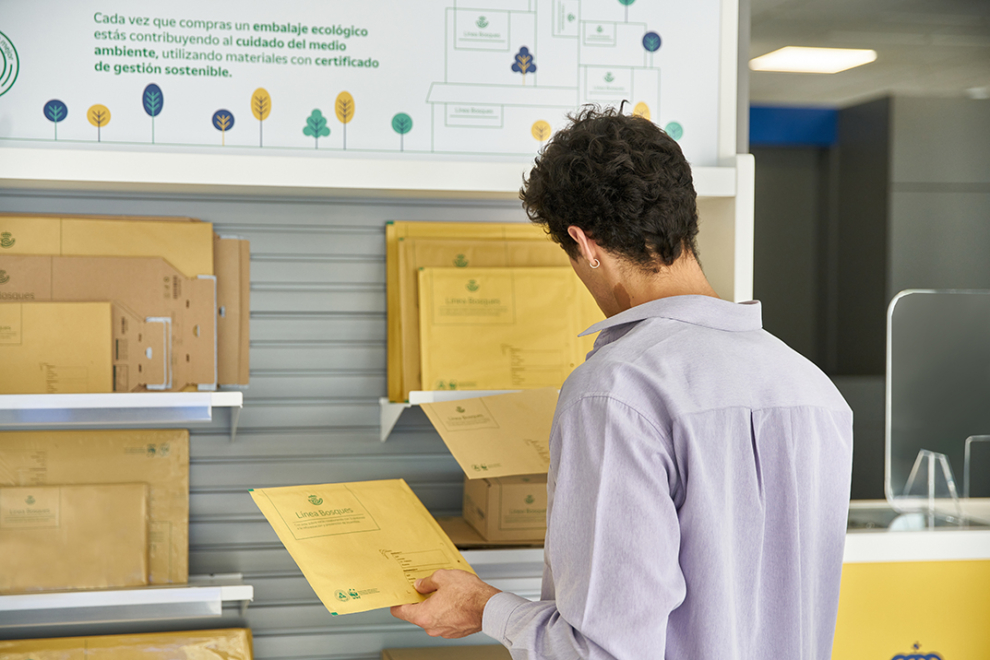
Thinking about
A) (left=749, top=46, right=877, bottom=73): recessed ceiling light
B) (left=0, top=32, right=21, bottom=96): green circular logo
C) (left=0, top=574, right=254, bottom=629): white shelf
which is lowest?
(left=0, top=574, right=254, bottom=629): white shelf

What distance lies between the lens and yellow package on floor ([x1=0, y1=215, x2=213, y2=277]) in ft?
5.98

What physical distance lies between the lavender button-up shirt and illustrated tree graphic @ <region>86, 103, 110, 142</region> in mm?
1219

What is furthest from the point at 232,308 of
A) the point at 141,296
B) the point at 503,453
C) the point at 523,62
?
the point at 523,62

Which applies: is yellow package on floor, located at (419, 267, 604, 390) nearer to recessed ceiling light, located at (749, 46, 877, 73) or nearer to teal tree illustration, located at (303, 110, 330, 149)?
teal tree illustration, located at (303, 110, 330, 149)

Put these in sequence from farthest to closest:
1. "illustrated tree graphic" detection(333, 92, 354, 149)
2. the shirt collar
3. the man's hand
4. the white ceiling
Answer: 1. the white ceiling
2. "illustrated tree graphic" detection(333, 92, 354, 149)
3. the man's hand
4. the shirt collar

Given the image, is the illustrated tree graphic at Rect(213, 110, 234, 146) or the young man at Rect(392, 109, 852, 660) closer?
the young man at Rect(392, 109, 852, 660)

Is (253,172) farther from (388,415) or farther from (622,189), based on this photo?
(622,189)

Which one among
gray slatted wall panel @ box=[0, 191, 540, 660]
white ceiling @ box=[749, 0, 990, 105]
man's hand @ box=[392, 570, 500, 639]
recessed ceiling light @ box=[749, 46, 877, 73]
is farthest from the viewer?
recessed ceiling light @ box=[749, 46, 877, 73]

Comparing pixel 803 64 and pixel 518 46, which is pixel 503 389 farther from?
pixel 803 64

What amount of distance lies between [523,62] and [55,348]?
1.27 metres

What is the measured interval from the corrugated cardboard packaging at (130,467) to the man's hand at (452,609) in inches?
33.0

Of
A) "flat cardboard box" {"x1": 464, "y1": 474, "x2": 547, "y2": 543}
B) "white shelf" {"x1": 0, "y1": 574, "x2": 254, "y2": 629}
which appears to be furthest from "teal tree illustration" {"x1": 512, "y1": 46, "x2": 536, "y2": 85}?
"white shelf" {"x1": 0, "y1": 574, "x2": 254, "y2": 629}

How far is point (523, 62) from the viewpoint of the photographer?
185 centimetres

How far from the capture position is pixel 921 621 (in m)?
1.92
